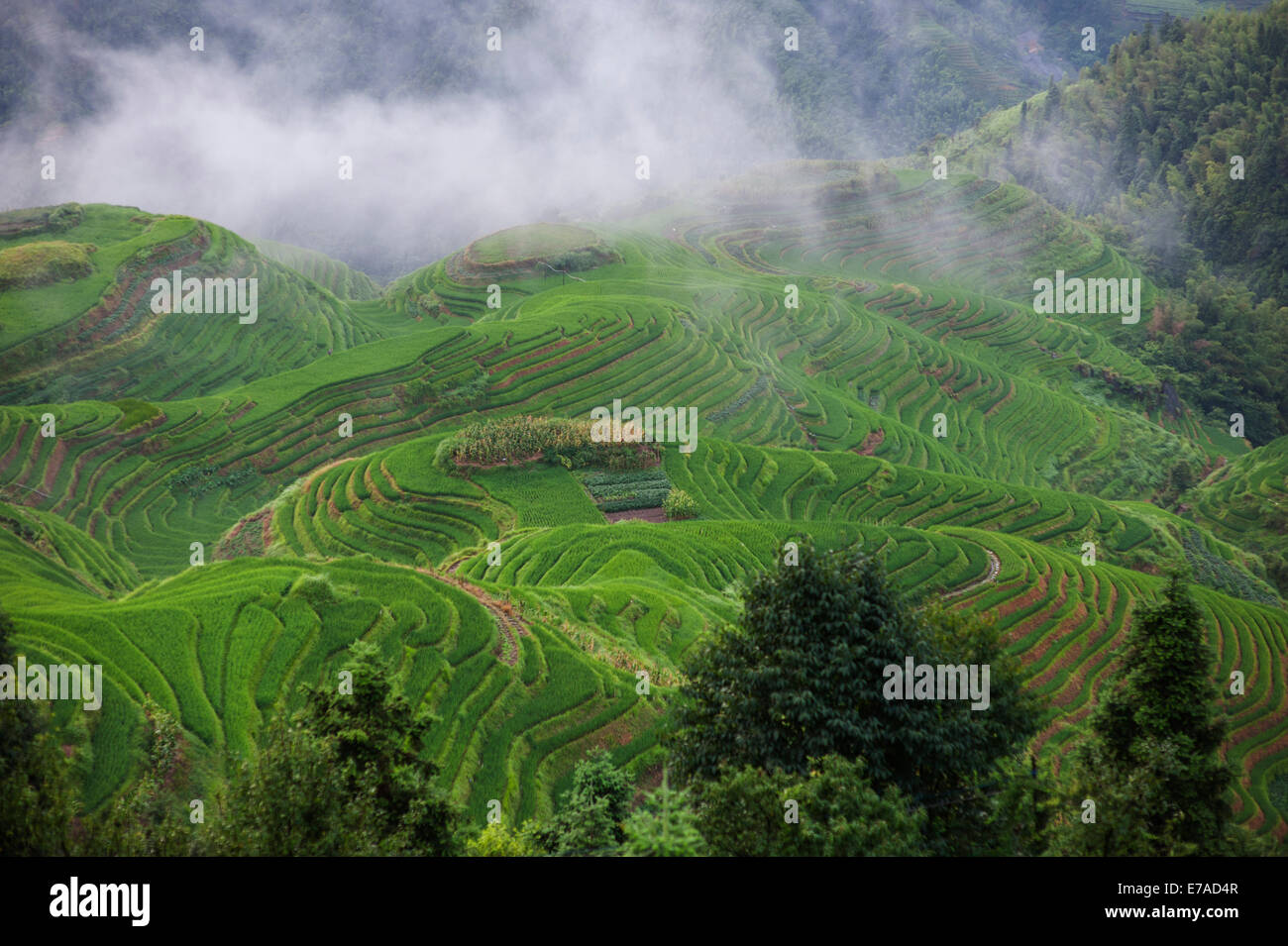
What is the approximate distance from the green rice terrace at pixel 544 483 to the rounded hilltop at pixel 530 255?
0.42 meters

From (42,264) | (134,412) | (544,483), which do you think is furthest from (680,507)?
(42,264)

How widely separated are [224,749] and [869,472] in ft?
110

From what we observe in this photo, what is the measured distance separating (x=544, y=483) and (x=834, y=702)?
2400cm

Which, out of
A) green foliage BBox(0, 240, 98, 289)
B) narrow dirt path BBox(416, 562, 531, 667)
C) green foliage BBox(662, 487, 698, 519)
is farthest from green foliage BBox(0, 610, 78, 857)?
green foliage BBox(0, 240, 98, 289)

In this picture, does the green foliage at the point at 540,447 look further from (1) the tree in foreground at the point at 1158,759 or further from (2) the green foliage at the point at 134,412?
(1) the tree in foreground at the point at 1158,759

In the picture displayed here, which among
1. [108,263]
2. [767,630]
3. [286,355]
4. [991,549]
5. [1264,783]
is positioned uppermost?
[108,263]

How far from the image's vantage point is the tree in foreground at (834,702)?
47.7ft

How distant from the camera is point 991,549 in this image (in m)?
36.0

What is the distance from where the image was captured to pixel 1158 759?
14242 mm

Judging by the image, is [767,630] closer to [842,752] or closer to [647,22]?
[842,752]

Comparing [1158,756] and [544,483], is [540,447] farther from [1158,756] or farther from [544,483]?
[1158,756]

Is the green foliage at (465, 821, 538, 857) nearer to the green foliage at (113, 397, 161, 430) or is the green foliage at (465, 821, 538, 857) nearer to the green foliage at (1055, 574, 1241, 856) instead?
the green foliage at (1055, 574, 1241, 856)

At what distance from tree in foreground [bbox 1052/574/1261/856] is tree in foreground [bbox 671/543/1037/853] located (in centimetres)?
190
